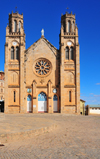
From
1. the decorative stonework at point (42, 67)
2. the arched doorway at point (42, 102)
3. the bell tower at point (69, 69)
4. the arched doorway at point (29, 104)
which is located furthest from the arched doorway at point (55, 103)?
the decorative stonework at point (42, 67)

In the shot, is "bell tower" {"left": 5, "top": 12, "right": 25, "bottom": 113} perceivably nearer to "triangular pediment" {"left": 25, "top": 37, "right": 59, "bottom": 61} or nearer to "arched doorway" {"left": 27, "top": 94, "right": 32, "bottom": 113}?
"triangular pediment" {"left": 25, "top": 37, "right": 59, "bottom": 61}

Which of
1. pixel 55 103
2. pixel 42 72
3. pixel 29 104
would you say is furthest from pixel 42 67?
pixel 29 104

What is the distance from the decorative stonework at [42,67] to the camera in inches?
1630

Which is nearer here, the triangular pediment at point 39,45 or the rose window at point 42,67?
the rose window at point 42,67

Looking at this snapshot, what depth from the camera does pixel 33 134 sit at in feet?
46.2

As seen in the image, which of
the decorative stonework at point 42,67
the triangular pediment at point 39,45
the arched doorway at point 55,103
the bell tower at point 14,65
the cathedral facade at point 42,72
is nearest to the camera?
the bell tower at point 14,65

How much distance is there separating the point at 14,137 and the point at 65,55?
99.8ft

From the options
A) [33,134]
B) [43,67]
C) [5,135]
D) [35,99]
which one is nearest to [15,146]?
[5,135]

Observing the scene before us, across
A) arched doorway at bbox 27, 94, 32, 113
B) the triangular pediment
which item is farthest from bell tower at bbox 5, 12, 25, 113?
arched doorway at bbox 27, 94, 32, 113

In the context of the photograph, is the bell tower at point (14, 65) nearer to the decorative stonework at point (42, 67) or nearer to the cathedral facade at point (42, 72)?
the cathedral facade at point (42, 72)

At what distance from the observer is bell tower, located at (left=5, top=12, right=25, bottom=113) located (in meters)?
39.3

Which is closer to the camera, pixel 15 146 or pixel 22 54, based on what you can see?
pixel 15 146

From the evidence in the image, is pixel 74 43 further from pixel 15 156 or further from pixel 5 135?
pixel 15 156

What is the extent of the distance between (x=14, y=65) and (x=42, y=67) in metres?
5.84
